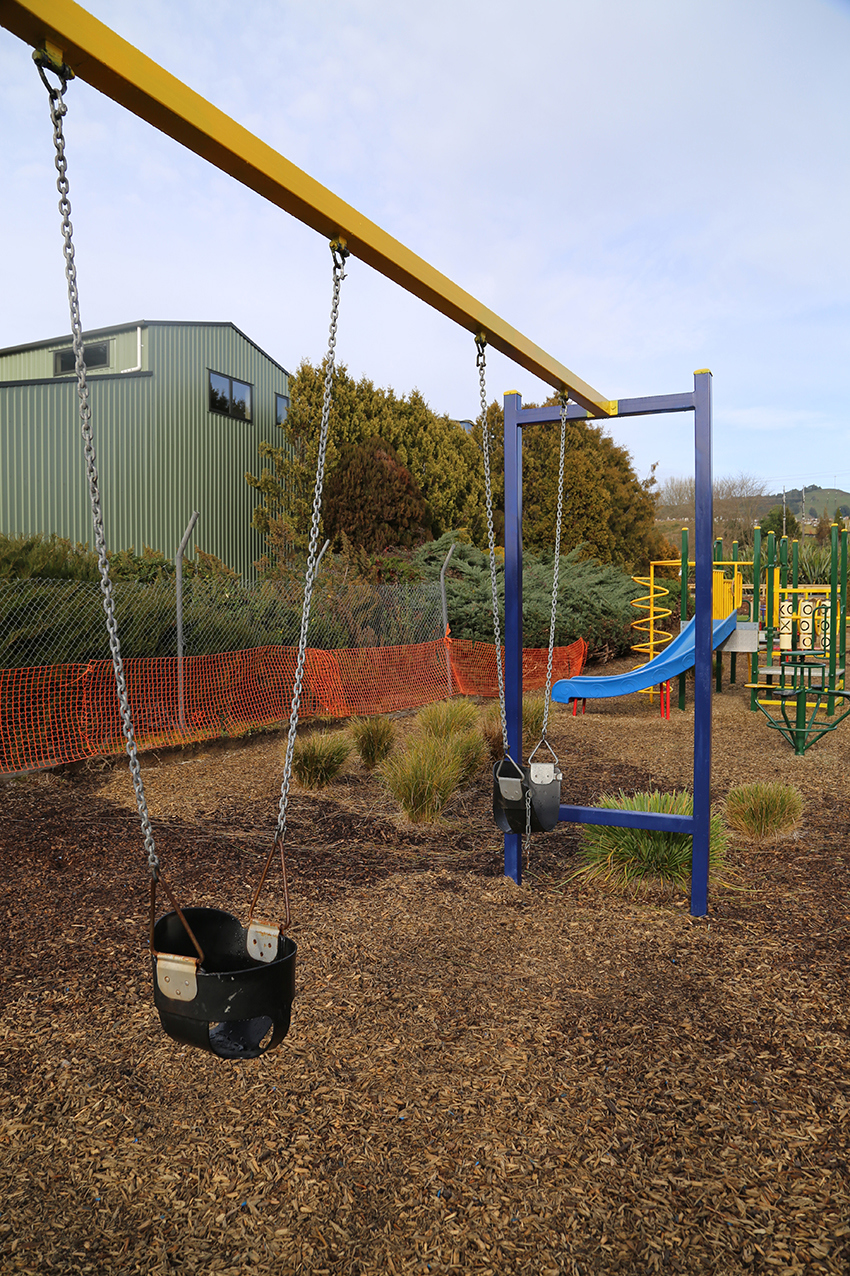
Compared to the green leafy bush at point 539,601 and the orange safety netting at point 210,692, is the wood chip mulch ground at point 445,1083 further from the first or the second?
the green leafy bush at point 539,601

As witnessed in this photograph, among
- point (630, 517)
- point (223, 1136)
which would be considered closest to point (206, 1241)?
point (223, 1136)

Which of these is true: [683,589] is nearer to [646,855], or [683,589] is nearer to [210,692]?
[210,692]

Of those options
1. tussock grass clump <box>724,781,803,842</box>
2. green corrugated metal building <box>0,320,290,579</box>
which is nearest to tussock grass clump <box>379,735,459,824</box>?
tussock grass clump <box>724,781,803,842</box>

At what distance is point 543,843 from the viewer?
4.59 m

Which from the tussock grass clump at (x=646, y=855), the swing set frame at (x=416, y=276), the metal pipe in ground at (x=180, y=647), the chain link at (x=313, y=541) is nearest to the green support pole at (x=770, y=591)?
the tussock grass clump at (x=646, y=855)

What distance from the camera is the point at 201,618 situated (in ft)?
27.0

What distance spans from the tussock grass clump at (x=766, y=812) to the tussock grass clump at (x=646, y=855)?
638 mm

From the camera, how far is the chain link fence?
6633 mm

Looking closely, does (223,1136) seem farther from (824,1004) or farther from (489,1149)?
(824,1004)

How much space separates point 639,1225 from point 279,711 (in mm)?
7186

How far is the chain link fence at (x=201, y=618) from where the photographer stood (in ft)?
21.8

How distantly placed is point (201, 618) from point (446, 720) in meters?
2.94

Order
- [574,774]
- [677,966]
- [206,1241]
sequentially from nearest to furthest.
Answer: [206,1241] → [677,966] → [574,774]

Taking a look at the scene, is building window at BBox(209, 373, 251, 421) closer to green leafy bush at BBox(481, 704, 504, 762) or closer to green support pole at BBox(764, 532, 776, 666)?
green support pole at BBox(764, 532, 776, 666)
